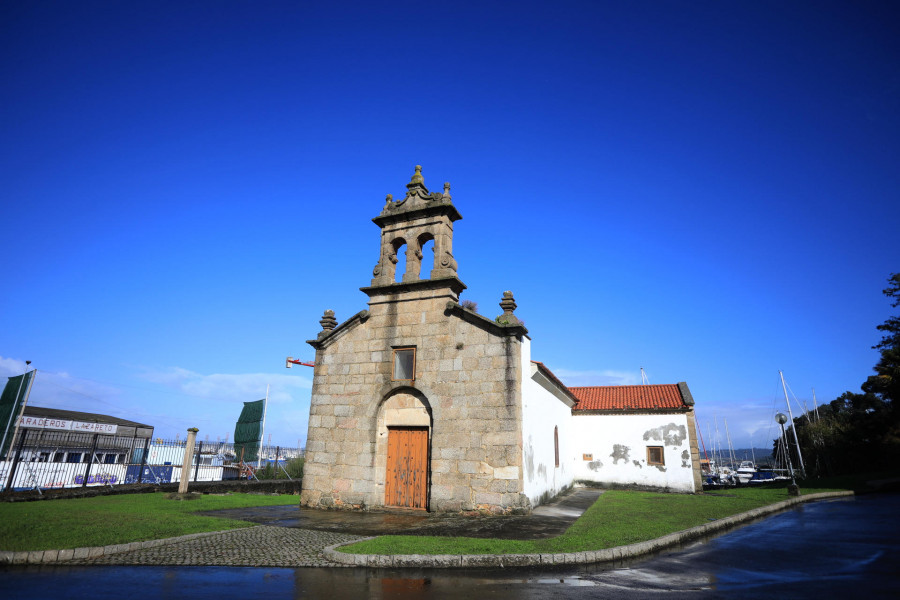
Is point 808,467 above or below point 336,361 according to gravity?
below

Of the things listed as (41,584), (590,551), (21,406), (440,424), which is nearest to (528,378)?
(440,424)

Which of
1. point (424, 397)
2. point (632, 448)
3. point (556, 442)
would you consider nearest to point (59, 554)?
point (424, 397)

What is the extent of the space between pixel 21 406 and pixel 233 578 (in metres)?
16.4

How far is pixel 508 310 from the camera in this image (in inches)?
556

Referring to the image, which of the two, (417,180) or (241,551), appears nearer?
(241,551)

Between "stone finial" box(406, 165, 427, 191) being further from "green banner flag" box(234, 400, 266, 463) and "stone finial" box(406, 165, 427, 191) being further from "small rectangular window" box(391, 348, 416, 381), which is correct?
"green banner flag" box(234, 400, 266, 463)

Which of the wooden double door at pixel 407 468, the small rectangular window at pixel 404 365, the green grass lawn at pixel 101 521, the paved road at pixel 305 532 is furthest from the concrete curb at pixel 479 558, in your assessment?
the small rectangular window at pixel 404 365

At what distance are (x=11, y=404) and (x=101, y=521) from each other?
37.0ft

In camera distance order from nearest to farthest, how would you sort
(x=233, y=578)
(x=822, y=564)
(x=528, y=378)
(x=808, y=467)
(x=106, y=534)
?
(x=233, y=578) < (x=822, y=564) < (x=106, y=534) < (x=528, y=378) < (x=808, y=467)

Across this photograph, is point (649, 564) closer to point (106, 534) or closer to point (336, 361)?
point (106, 534)

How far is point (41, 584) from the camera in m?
A: 5.48

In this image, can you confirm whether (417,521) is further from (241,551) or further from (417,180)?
(417,180)

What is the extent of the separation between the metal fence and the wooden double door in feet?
27.7

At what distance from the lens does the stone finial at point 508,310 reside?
13828 mm
